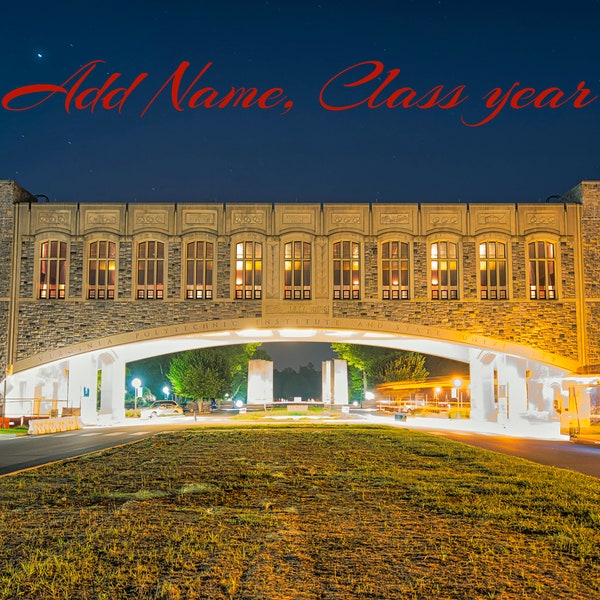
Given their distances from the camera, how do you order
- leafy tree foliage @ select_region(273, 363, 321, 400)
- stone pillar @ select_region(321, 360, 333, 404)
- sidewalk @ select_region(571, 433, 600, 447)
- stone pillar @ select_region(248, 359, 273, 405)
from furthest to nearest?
1. leafy tree foliage @ select_region(273, 363, 321, 400)
2. stone pillar @ select_region(321, 360, 333, 404)
3. stone pillar @ select_region(248, 359, 273, 405)
4. sidewalk @ select_region(571, 433, 600, 447)

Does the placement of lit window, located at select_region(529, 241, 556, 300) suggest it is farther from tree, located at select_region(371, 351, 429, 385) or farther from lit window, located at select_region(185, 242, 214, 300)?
tree, located at select_region(371, 351, 429, 385)

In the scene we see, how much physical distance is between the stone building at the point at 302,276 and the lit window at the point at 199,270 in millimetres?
64

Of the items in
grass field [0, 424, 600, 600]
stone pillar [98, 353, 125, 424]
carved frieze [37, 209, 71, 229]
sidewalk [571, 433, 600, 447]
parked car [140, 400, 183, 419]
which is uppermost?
carved frieze [37, 209, 71, 229]

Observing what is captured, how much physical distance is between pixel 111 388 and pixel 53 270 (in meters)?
8.16

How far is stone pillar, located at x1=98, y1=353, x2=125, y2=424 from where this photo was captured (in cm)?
3909

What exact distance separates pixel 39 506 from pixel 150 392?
86415mm

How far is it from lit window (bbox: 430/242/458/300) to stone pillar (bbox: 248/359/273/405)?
32.8 metres

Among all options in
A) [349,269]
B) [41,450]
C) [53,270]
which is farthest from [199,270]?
[41,450]

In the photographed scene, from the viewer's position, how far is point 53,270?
35.4m

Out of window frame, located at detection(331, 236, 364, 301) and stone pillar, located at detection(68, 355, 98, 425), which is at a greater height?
window frame, located at detection(331, 236, 364, 301)

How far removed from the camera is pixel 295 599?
556 cm

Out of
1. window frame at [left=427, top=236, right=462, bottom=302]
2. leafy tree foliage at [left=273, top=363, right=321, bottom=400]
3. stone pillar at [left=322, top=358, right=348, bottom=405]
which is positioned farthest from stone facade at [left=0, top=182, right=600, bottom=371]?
leafy tree foliage at [left=273, top=363, right=321, bottom=400]

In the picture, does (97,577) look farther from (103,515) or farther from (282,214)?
(282,214)

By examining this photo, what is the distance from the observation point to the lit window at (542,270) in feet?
115
